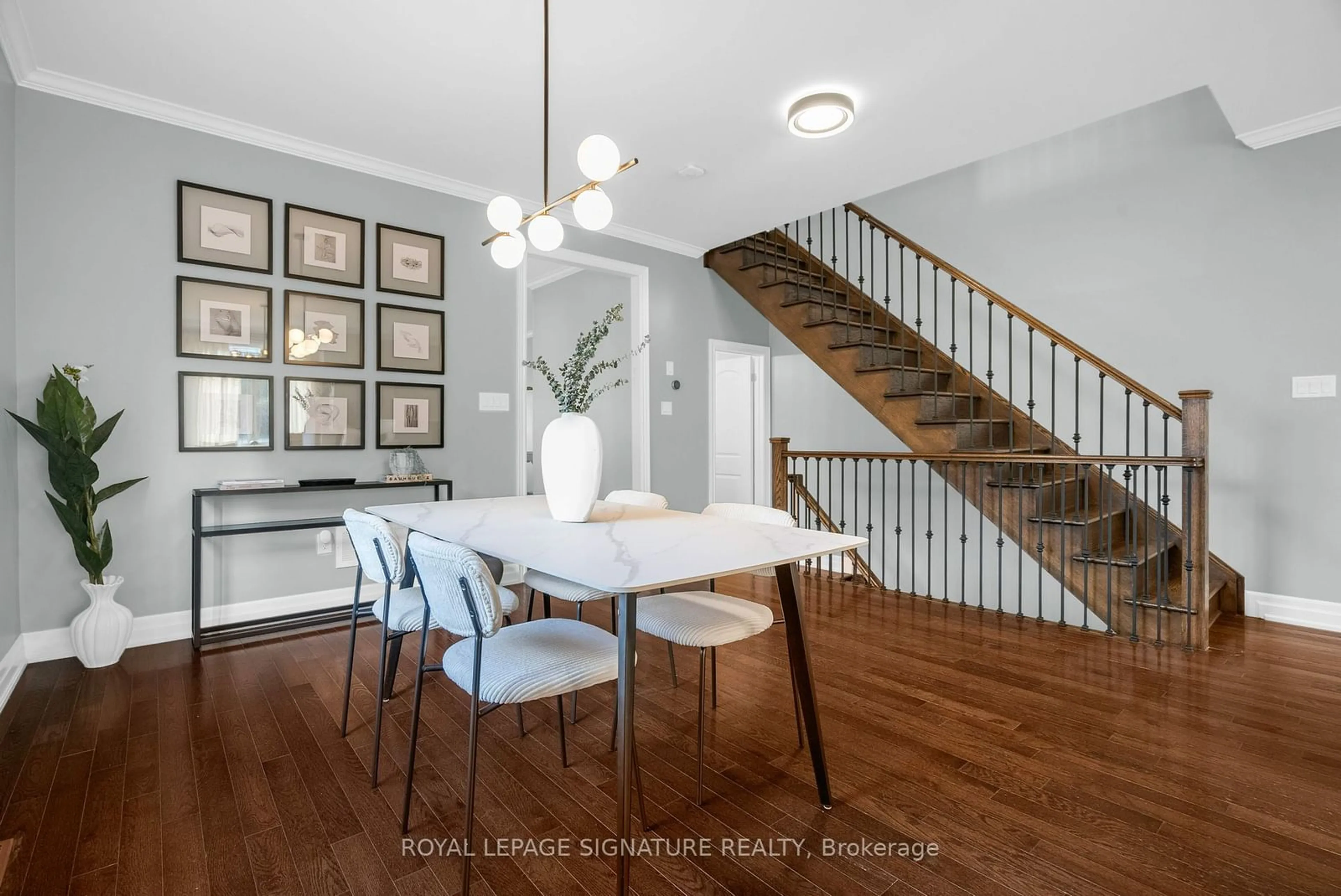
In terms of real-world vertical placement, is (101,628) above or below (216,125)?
below

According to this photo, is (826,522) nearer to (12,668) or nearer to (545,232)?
(545,232)

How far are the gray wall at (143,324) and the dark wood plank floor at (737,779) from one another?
499 millimetres

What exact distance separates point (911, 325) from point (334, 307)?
431 cm

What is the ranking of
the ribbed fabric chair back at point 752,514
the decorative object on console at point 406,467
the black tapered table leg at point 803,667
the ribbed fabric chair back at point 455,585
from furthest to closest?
1. the decorative object on console at point 406,467
2. the ribbed fabric chair back at point 752,514
3. the black tapered table leg at point 803,667
4. the ribbed fabric chair back at point 455,585

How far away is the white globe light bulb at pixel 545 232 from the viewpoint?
2.43 metres

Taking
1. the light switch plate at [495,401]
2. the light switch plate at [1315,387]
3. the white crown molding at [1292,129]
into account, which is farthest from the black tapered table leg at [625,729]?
the white crown molding at [1292,129]

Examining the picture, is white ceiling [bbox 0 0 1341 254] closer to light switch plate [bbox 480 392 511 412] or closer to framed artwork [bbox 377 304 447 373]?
framed artwork [bbox 377 304 447 373]

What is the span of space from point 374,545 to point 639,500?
1.25 metres

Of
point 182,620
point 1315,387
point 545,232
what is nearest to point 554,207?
point 545,232

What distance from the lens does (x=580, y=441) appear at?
2154 millimetres

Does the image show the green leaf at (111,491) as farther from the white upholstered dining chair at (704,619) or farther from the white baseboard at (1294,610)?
the white baseboard at (1294,610)

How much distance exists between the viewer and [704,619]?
6.47 feet

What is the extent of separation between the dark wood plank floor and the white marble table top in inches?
28.7

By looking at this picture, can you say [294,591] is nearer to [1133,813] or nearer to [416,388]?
[416,388]
